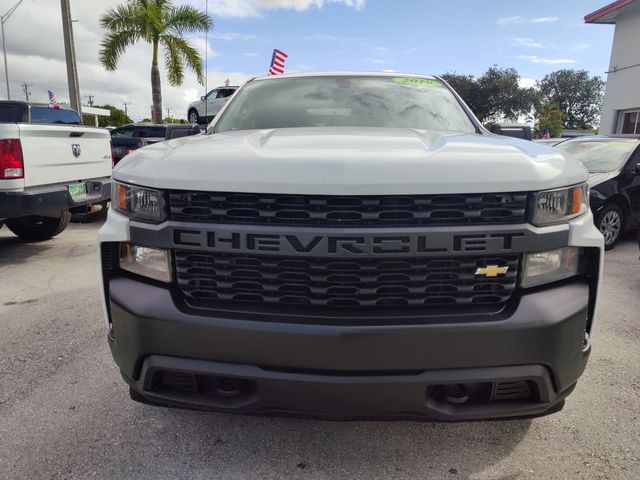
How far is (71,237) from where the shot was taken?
687 centimetres

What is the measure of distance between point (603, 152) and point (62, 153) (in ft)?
23.9

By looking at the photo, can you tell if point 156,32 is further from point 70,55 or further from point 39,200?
A: point 39,200

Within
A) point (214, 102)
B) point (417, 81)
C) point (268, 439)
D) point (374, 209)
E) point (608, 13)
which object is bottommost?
point (268, 439)

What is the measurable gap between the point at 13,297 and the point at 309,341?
3757 mm

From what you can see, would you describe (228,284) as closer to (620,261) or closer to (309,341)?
(309,341)

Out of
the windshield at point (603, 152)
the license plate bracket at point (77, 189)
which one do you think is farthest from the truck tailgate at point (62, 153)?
the windshield at point (603, 152)

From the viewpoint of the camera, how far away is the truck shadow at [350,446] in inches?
80.0

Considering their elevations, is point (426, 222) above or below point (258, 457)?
above

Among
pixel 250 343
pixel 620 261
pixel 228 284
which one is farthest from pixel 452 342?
pixel 620 261

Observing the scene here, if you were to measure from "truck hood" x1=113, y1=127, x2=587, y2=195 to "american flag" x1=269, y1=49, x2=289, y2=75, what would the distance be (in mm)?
9969

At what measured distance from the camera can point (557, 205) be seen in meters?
1.72

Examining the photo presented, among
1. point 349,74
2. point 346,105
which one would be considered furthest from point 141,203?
point 349,74

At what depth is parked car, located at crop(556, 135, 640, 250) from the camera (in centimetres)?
622

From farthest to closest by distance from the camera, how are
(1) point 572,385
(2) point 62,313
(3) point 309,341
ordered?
(2) point 62,313 → (1) point 572,385 → (3) point 309,341
